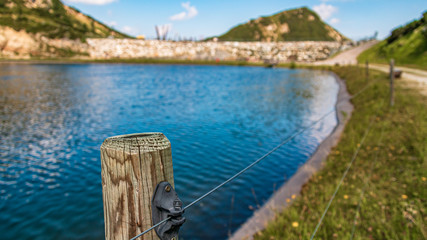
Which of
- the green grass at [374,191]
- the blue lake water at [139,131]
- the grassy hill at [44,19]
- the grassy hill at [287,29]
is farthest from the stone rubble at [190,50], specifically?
the green grass at [374,191]

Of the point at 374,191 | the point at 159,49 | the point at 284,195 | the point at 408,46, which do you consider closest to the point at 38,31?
the point at 159,49

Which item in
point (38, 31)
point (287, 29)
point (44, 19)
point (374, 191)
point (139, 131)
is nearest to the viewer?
point (374, 191)

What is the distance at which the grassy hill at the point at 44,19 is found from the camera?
313 ft

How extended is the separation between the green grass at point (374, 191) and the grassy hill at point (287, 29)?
14054 centimetres

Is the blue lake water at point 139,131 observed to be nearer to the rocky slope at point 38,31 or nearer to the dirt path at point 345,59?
the dirt path at point 345,59

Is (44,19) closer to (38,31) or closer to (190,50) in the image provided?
(38,31)

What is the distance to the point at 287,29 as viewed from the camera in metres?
160

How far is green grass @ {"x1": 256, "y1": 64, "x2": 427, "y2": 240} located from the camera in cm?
472

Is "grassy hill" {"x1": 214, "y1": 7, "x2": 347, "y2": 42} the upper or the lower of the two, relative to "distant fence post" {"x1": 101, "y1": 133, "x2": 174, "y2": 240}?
upper

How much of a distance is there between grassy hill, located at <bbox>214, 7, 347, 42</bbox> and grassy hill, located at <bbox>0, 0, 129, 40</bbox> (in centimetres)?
7088

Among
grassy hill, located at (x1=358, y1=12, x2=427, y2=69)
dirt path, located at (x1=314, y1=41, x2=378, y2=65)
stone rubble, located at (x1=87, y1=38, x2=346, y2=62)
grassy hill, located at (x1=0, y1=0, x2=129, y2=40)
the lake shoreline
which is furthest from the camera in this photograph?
stone rubble, located at (x1=87, y1=38, x2=346, y2=62)

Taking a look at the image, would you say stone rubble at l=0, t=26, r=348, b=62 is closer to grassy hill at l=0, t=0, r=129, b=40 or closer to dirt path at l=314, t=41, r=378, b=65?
grassy hill at l=0, t=0, r=129, b=40

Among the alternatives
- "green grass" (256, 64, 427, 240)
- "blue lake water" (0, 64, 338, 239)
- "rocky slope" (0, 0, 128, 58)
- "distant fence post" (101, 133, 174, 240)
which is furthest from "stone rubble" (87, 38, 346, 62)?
"distant fence post" (101, 133, 174, 240)

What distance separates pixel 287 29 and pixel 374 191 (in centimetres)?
16856
